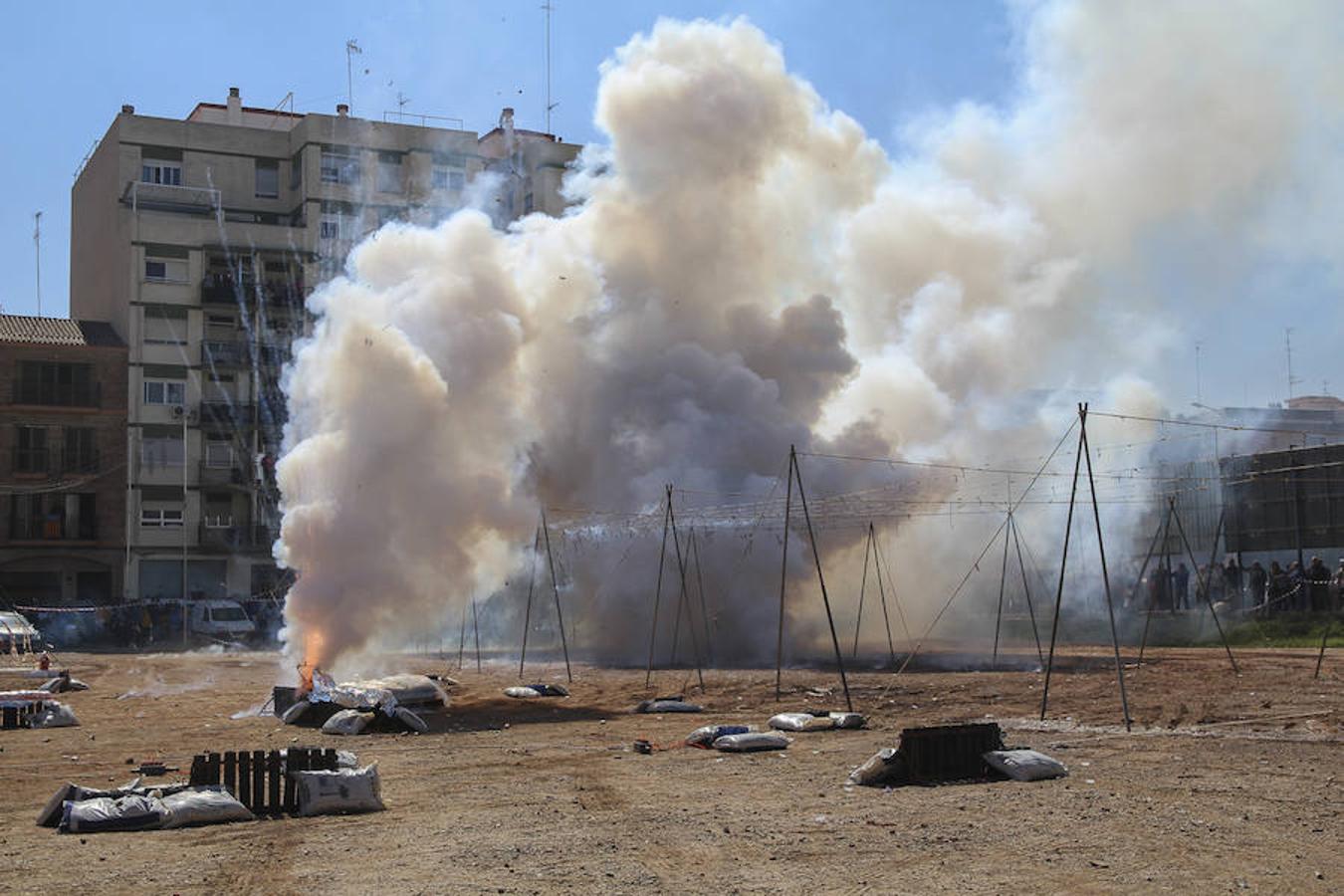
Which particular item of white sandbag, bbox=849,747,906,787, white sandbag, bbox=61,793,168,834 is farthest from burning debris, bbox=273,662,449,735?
white sandbag, bbox=849,747,906,787

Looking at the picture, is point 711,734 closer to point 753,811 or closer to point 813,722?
point 813,722

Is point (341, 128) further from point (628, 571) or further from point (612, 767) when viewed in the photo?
point (612, 767)

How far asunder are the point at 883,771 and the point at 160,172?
2501 inches

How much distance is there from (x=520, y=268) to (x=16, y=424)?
2991 cm

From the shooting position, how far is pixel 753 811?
15328mm

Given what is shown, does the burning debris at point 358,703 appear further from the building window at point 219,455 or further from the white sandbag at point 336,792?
the building window at point 219,455

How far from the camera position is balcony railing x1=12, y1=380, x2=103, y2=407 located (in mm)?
66750

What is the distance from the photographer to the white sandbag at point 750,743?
20.9m

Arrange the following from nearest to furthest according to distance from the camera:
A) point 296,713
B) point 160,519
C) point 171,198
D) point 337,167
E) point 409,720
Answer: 1. point 409,720
2. point 296,713
3. point 160,519
4. point 171,198
5. point 337,167

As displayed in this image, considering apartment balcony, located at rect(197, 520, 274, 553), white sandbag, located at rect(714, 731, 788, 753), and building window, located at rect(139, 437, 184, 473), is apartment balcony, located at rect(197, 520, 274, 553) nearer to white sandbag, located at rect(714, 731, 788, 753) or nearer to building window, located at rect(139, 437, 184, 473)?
building window, located at rect(139, 437, 184, 473)

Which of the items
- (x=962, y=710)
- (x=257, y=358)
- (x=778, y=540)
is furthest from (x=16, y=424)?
(x=962, y=710)

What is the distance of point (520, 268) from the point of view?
1950 inches

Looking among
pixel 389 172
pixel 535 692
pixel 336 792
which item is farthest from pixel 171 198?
pixel 336 792

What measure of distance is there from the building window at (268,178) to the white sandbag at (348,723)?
175ft
